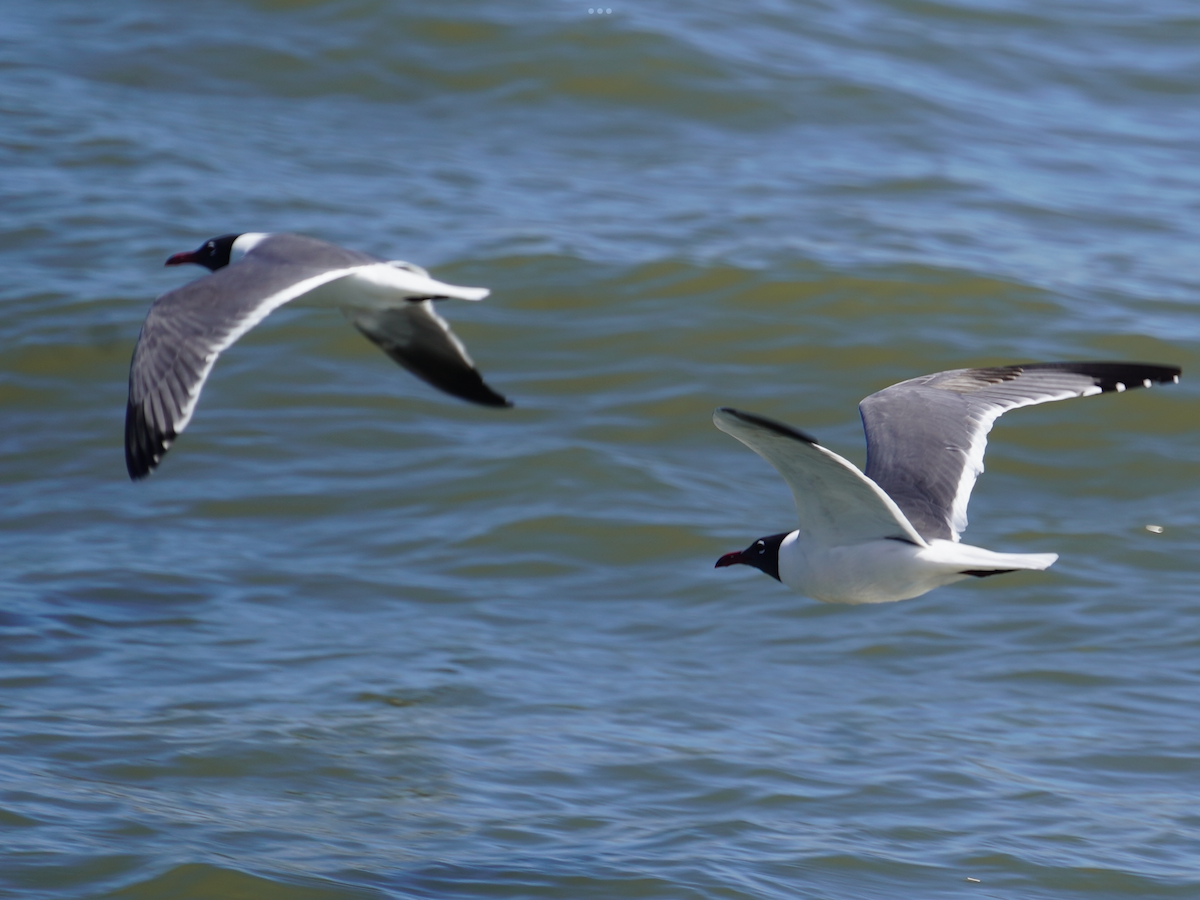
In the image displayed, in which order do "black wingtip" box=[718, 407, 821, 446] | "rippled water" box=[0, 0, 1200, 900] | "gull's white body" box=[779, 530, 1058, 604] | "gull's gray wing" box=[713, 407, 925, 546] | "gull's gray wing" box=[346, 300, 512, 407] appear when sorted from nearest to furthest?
1. "black wingtip" box=[718, 407, 821, 446]
2. "gull's gray wing" box=[713, 407, 925, 546]
3. "gull's white body" box=[779, 530, 1058, 604]
4. "rippled water" box=[0, 0, 1200, 900]
5. "gull's gray wing" box=[346, 300, 512, 407]

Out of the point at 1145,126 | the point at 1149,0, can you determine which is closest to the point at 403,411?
the point at 1145,126

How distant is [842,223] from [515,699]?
5.04 m

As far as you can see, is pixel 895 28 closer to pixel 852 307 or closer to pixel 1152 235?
pixel 1152 235

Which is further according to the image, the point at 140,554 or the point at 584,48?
the point at 584,48

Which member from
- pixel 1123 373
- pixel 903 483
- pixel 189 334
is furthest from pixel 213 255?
pixel 1123 373

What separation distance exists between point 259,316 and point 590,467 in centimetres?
313

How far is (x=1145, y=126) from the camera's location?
1200 cm

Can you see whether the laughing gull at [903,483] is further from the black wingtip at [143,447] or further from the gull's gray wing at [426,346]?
the black wingtip at [143,447]

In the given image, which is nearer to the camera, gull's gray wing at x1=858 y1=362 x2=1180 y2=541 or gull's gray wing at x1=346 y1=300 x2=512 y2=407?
gull's gray wing at x1=858 y1=362 x2=1180 y2=541

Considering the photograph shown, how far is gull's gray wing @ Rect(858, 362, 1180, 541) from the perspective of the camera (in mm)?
4934

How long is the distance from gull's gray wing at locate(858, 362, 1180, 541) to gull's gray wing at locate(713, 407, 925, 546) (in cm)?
21

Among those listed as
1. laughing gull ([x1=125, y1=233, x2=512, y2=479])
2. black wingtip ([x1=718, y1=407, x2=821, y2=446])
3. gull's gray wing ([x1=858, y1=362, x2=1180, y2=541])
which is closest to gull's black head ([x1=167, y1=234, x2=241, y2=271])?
laughing gull ([x1=125, y1=233, x2=512, y2=479])

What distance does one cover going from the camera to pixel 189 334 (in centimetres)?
502

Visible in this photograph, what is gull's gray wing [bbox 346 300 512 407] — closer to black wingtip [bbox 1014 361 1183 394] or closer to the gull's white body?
the gull's white body
